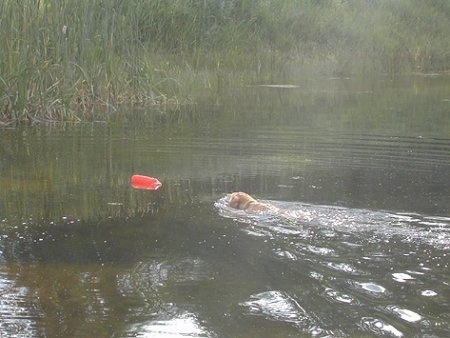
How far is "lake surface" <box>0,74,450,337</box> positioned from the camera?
273cm

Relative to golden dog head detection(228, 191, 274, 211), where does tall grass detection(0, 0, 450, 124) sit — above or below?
above

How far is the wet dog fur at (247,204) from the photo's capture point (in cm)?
430

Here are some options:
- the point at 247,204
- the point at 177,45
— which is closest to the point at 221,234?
the point at 247,204

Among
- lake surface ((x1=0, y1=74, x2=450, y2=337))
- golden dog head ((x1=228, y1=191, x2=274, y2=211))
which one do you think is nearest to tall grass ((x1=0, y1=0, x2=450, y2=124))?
lake surface ((x1=0, y1=74, x2=450, y2=337))

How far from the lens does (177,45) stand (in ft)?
38.5

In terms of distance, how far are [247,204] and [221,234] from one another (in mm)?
516

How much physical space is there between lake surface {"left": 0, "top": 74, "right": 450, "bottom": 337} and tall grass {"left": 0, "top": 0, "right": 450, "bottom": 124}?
0.62 metres

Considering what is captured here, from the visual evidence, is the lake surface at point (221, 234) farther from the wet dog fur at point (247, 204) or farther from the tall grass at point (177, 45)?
the tall grass at point (177, 45)

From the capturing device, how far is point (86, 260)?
11.0 feet

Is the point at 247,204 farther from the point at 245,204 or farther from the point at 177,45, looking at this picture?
the point at 177,45

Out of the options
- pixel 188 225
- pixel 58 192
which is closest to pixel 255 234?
pixel 188 225

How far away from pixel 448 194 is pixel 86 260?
241 cm

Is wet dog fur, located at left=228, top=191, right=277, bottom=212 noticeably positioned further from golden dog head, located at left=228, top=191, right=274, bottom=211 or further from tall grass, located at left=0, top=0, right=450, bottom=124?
tall grass, located at left=0, top=0, right=450, bottom=124

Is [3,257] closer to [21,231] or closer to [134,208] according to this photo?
[21,231]
